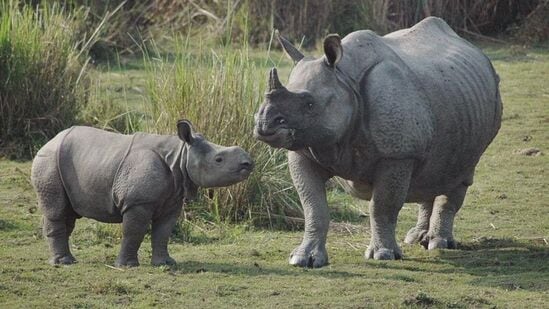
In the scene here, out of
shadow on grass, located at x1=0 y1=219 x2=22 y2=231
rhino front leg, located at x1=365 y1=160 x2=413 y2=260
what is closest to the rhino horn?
rhino front leg, located at x1=365 y1=160 x2=413 y2=260

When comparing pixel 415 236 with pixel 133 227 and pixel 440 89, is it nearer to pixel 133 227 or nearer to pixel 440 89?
pixel 440 89

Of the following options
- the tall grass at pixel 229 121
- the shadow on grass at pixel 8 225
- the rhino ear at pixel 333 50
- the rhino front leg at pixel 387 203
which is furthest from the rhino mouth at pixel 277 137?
the shadow on grass at pixel 8 225

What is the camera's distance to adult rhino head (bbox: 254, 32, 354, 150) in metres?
8.02

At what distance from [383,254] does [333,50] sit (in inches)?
51.3

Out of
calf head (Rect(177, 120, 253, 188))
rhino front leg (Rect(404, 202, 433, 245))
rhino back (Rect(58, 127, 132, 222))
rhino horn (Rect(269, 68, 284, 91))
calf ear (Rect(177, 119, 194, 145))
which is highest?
rhino horn (Rect(269, 68, 284, 91))

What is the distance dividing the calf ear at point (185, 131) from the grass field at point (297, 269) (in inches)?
29.7

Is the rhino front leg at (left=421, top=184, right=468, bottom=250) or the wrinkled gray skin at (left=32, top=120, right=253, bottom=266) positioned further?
the rhino front leg at (left=421, top=184, right=468, bottom=250)

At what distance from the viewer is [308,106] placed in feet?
26.8

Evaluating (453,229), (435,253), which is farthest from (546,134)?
(435,253)

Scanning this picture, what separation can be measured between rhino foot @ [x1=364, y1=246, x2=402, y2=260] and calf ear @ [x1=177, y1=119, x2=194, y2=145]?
4.51 feet

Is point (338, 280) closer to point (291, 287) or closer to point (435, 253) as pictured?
point (291, 287)

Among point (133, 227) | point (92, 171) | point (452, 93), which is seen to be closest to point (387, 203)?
point (452, 93)

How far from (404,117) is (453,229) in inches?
74.3

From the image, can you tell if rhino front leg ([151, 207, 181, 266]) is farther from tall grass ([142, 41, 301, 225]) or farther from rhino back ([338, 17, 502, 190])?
tall grass ([142, 41, 301, 225])
